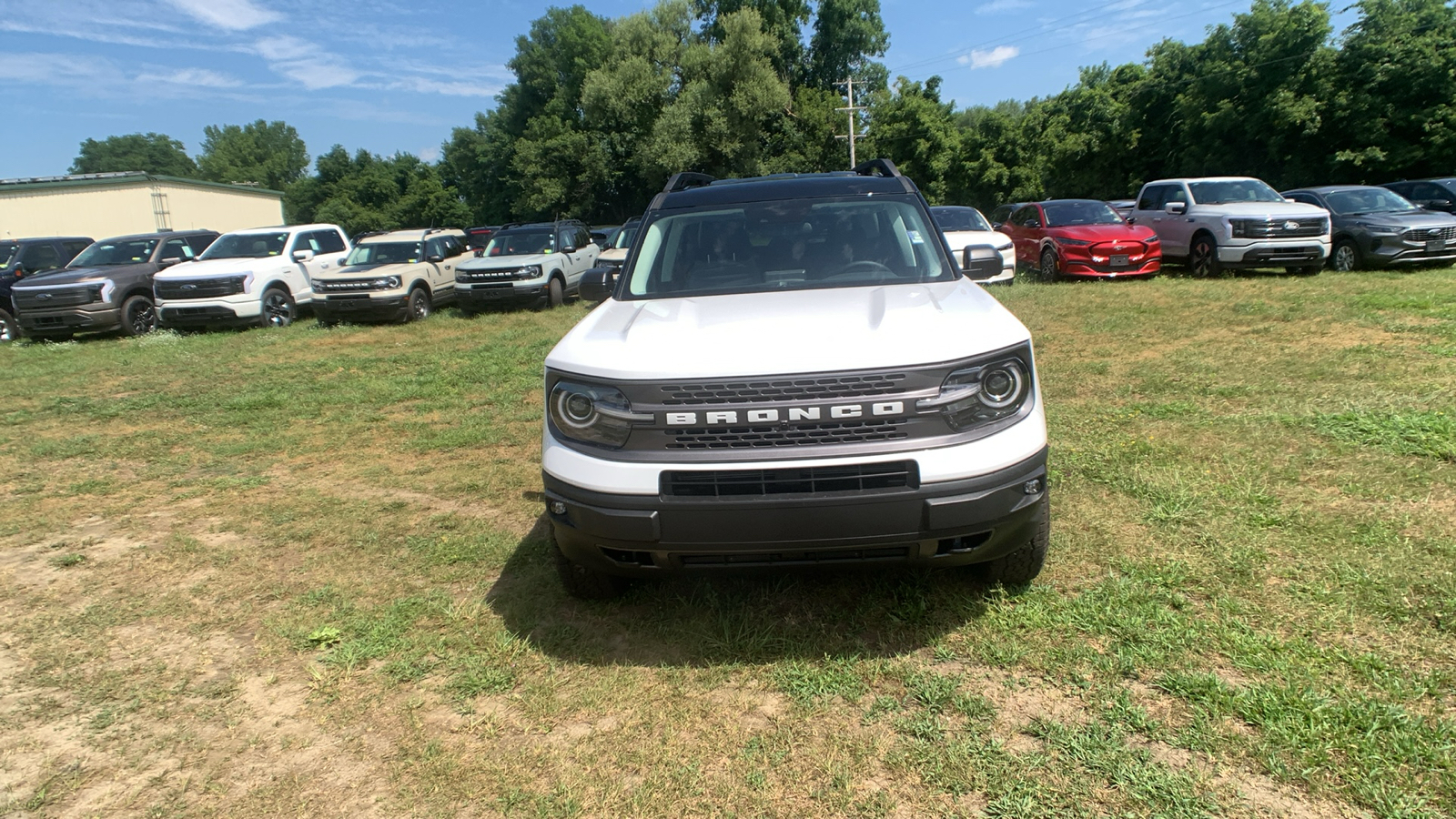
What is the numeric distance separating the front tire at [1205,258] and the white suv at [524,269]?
1026 cm

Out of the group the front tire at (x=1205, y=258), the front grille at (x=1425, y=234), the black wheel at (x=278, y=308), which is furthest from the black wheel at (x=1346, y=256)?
the black wheel at (x=278, y=308)

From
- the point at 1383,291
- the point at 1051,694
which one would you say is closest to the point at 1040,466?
the point at 1051,694

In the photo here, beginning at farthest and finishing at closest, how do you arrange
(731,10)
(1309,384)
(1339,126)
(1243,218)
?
(731,10) → (1339,126) → (1243,218) → (1309,384)

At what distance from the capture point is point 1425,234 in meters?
12.9

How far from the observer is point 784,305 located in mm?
3480

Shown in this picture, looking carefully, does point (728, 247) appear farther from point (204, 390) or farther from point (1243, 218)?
point (1243, 218)

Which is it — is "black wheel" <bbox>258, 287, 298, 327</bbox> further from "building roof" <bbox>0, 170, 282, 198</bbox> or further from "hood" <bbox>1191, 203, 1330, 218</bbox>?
"building roof" <bbox>0, 170, 282, 198</bbox>

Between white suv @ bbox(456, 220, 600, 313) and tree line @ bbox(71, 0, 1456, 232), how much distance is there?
2575cm

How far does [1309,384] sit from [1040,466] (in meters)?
4.78

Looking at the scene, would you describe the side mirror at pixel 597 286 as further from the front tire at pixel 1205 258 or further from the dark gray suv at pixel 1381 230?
the dark gray suv at pixel 1381 230

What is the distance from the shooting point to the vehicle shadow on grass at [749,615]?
3213 millimetres

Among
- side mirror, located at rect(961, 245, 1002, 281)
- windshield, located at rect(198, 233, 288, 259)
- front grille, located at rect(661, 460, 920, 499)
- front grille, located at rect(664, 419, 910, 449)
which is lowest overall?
front grille, located at rect(661, 460, 920, 499)

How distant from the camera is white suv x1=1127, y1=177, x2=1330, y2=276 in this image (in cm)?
1302

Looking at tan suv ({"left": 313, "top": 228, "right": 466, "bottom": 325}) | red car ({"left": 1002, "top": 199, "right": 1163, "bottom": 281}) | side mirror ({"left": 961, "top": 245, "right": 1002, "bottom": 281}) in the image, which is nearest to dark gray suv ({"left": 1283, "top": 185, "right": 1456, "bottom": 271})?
red car ({"left": 1002, "top": 199, "right": 1163, "bottom": 281})
